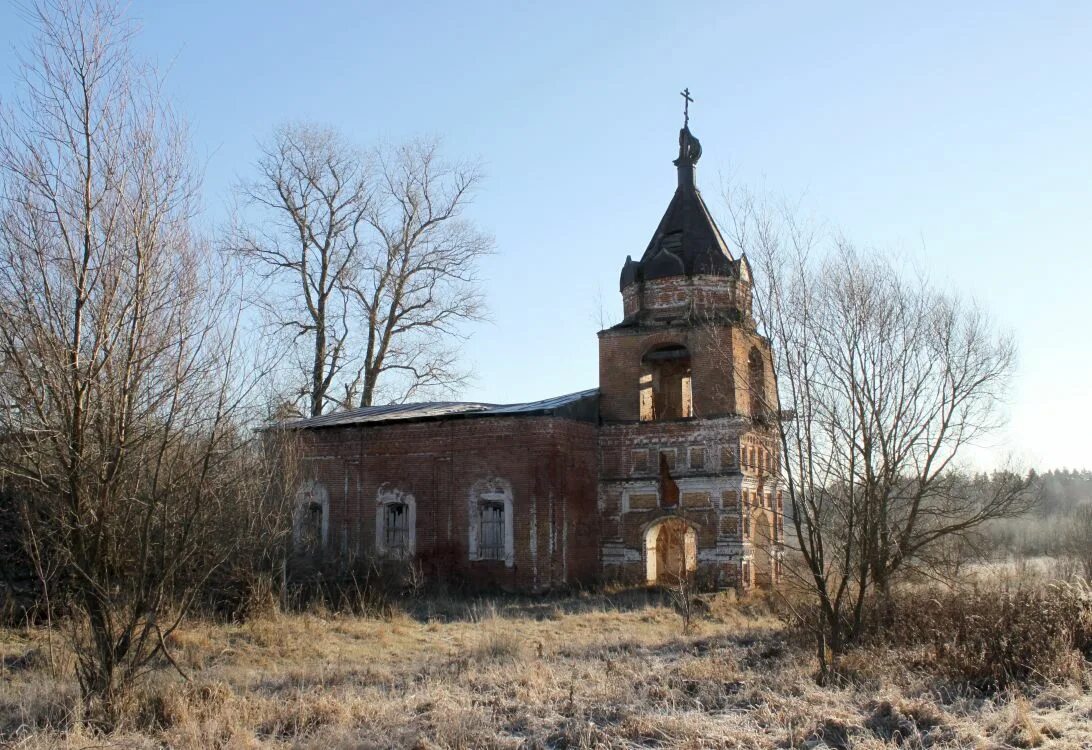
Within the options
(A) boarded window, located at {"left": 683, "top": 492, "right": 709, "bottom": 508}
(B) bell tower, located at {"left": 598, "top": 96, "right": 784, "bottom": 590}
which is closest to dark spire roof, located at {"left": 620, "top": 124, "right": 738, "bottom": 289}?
(B) bell tower, located at {"left": 598, "top": 96, "right": 784, "bottom": 590}

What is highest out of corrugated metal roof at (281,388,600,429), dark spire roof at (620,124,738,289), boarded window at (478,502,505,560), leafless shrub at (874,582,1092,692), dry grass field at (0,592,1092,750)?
dark spire roof at (620,124,738,289)

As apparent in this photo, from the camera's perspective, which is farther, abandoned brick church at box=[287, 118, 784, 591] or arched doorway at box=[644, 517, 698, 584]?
arched doorway at box=[644, 517, 698, 584]

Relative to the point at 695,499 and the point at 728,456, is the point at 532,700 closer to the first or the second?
the point at 695,499

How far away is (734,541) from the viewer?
20.3m

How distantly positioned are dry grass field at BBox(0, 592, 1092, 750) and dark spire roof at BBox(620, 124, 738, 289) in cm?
1016

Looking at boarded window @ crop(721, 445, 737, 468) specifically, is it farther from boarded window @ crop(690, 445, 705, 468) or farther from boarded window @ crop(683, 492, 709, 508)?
boarded window @ crop(683, 492, 709, 508)

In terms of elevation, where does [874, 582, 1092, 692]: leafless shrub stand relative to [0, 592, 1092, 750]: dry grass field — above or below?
above

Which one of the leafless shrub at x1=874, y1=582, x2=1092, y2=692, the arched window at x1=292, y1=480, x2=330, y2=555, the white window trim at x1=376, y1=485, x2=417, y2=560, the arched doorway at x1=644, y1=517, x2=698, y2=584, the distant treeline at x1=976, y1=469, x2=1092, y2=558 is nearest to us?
the leafless shrub at x1=874, y1=582, x2=1092, y2=692

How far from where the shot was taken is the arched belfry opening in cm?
2255

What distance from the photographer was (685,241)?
22.5 meters

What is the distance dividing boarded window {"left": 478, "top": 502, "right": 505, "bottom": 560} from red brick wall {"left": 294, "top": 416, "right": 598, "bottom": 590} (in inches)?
9.1

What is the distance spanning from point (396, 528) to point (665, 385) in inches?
292

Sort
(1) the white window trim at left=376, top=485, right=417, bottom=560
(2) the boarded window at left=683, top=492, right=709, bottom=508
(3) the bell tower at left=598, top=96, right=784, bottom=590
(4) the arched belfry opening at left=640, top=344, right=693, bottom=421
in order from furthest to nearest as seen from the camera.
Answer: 1. (4) the arched belfry opening at left=640, top=344, right=693, bottom=421
2. (1) the white window trim at left=376, top=485, right=417, bottom=560
3. (2) the boarded window at left=683, top=492, right=709, bottom=508
4. (3) the bell tower at left=598, top=96, right=784, bottom=590

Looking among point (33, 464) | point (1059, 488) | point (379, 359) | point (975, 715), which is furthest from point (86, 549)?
point (1059, 488)
